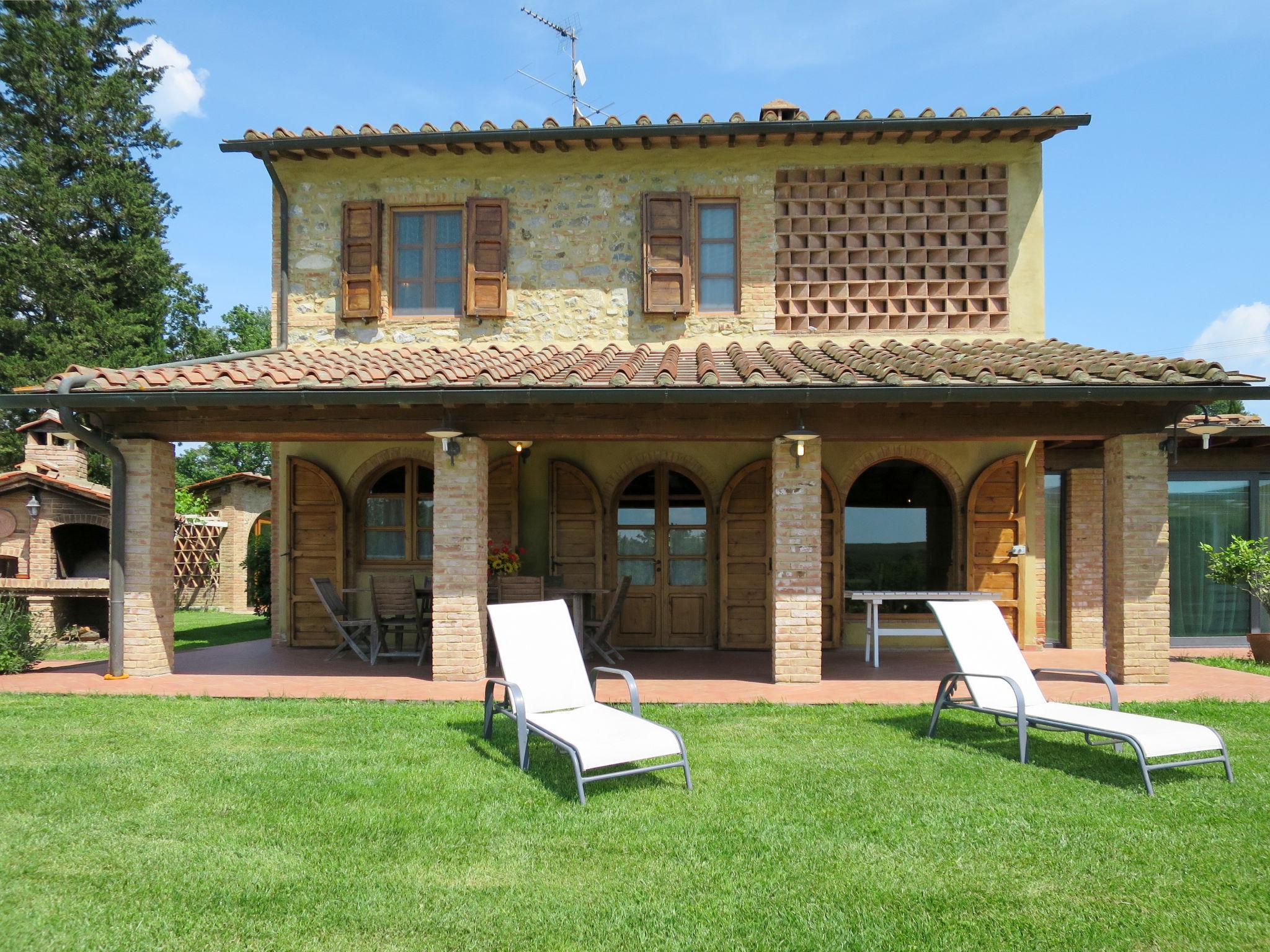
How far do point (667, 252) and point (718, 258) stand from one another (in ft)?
2.13

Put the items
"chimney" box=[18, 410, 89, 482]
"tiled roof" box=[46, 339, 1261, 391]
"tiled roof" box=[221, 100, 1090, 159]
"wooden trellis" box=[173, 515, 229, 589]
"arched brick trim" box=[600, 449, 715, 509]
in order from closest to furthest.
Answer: "tiled roof" box=[46, 339, 1261, 391]
"tiled roof" box=[221, 100, 1090, 159]
"arched brick trim" box=[600, 449, 715, 509]
"chimney" box=[18, 410, 89, 482]
"wooden trellis" box=[173, 515, 229, 589]

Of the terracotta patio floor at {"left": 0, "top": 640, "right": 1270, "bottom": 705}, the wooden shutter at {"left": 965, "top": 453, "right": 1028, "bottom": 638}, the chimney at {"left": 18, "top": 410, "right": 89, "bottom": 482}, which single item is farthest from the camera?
the chimney at {"left": 18, "top": 410, "right": 89, "bottom": 482}

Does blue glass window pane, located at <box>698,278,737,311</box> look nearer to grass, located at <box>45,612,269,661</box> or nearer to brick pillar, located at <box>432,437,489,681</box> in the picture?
brick pillar, located at <box>432,437,489,681</box>

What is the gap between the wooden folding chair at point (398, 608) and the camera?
31.9 ft

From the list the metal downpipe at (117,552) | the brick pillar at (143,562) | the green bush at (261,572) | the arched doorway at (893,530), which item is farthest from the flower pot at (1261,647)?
the green bush at (261,572)

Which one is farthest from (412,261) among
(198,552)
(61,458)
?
(198,552)

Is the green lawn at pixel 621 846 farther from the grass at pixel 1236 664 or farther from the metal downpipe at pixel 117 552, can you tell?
the grass at pixel 1236 664

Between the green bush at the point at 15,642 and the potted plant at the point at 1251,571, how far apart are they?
1326 centimetres

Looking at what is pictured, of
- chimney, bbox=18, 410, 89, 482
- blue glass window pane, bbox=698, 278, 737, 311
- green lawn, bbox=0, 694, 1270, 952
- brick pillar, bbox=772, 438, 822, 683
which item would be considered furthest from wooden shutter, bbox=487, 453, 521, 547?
chimney, bbox=18, 410, 89, 482

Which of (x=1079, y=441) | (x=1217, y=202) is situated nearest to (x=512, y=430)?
(x=1079, y=441)

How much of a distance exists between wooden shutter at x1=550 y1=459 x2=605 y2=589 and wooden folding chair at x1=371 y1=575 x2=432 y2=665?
1.91 meters

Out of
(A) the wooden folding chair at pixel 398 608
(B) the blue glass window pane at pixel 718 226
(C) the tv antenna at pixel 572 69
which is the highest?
(C) the tv antenna at pixel 572 69

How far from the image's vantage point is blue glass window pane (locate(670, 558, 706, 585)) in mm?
11500

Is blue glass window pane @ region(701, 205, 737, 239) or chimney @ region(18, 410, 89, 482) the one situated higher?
blue glass window pane @ region(701, 205, 737, 239)
